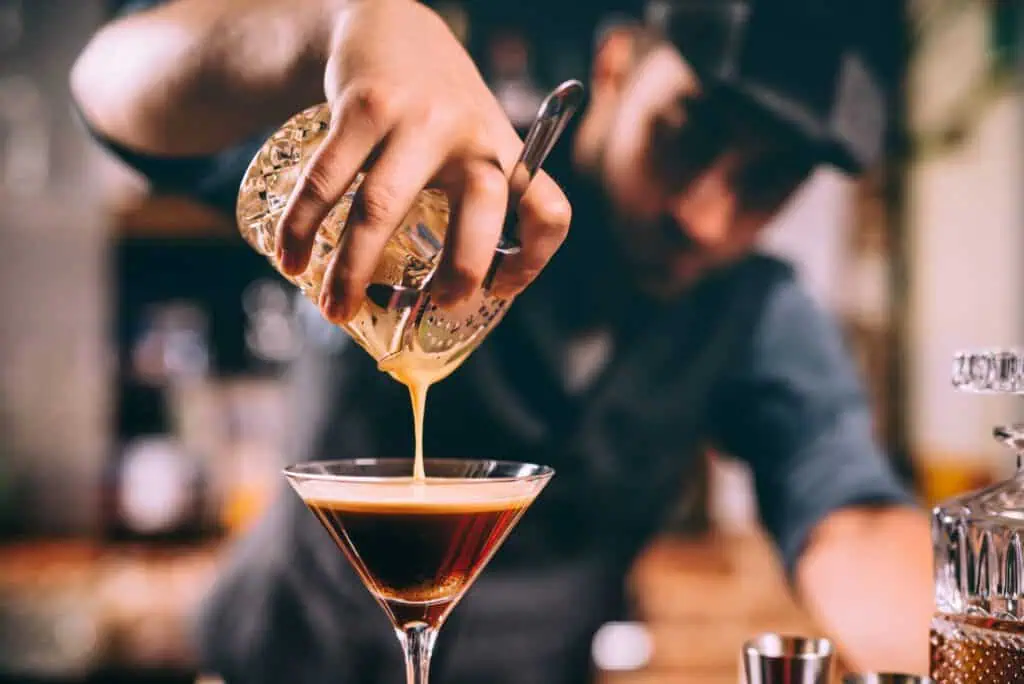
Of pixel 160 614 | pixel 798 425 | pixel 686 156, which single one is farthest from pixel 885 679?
pixel 160 614

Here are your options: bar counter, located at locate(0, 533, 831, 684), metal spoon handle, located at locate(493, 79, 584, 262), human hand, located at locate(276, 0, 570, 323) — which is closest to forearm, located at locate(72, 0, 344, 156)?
human hand, located at locate(276, 0, 570, 323)

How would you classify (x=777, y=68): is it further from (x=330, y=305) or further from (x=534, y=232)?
(x=330, y=305)

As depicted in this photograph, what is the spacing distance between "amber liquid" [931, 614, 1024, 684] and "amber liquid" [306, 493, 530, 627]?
332 millimetres

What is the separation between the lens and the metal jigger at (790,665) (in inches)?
26.8

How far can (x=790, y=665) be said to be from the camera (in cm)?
68

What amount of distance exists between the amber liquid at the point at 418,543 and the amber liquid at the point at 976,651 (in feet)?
1.09

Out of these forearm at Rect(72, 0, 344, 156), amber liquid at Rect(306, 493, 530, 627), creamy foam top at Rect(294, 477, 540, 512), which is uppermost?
forearm at Rect(72, 0, 344, 156)

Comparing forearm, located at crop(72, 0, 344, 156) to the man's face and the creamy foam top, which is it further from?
the man's face

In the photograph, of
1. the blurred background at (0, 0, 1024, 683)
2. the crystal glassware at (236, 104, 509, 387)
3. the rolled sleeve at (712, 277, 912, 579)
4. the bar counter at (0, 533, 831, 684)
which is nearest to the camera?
the crystal glassware at (236, 104, 509, 387)

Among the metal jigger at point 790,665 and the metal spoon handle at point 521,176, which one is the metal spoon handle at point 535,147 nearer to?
the metal spoon handle at point 521,176

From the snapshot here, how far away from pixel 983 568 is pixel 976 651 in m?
0.06

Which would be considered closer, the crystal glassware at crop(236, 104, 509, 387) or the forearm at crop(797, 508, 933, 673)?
the crystal glassware at crop(236, 104, 509, 387)

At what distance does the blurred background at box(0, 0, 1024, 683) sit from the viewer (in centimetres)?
271

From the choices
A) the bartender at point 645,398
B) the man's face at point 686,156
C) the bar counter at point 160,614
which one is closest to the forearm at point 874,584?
the bartender at point 645,398
